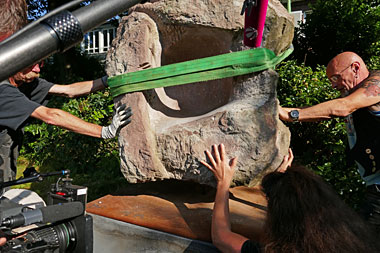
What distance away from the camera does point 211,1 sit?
7.23 ft

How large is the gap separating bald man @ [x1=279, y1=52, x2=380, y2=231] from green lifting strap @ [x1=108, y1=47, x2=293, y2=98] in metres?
0.39

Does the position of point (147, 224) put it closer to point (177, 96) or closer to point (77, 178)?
point (177, 96)

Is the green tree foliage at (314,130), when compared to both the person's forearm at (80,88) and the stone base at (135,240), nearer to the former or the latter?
the stone base at (135,240)

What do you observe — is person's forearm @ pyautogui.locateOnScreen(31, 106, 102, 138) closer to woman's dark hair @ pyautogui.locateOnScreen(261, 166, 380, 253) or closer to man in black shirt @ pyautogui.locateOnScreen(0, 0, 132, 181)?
man in black shirt @ pyautogui.locateOnScreen(0, 0, 132, 181)

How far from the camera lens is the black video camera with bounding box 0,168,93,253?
4.71 ft

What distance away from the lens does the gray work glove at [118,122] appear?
230cm

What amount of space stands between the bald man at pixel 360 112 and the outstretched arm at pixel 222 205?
0.59 meters

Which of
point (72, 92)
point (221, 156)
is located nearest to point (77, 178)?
point (72, 92)

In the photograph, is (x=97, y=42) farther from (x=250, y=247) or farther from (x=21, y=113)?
(x=250, y=247)

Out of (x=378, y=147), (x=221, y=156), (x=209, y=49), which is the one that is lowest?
(x=221, y=156)

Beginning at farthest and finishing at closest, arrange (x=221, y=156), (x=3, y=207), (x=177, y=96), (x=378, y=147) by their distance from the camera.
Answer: (x=177, y=96) < (x=221, y=156) < (x=378, y=147) < (x=3, y=207)

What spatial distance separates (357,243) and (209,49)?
1.71m

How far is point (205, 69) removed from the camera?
2.10 metres

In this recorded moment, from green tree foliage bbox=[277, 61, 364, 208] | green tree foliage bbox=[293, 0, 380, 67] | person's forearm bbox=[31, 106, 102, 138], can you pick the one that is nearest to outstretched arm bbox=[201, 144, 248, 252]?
person's forearm bbox=[31, 106, 102, 138]
